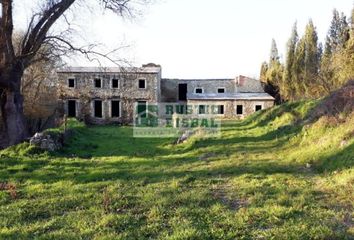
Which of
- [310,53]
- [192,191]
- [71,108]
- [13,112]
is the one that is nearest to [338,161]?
A: [192,191]

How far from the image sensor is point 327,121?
10.4m

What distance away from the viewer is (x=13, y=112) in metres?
13.2

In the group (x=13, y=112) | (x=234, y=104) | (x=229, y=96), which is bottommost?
(x=13, y=112)

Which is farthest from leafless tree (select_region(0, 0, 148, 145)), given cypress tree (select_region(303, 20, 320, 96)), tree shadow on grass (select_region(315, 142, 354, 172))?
cypress tree (select_region(303, 20, 320, 96))

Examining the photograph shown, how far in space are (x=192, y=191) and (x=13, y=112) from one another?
9.37m

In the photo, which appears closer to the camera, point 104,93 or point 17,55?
point 17,55

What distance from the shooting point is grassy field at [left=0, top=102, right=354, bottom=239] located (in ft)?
14.7

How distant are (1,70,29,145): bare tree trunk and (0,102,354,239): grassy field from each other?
2424 millimetres

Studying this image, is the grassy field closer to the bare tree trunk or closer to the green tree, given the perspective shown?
the bare tree trunk

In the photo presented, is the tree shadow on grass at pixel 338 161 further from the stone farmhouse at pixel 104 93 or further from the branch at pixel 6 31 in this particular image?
the stone farmhouse at pixel 104 93

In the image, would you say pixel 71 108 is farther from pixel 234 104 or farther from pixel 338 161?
pixel 338 161

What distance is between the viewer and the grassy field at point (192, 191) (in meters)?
4.49

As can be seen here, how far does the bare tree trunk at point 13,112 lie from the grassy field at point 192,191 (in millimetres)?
2424

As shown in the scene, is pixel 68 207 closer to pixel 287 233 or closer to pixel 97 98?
pixel 287 233
